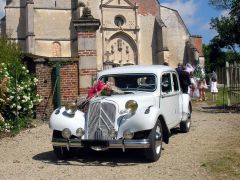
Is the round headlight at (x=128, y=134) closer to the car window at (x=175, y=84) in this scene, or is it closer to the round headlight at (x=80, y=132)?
the round headlight at (x=80, y=132)

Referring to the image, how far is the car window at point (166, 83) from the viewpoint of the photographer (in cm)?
920

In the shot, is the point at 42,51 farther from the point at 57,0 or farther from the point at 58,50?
the point at 57,0

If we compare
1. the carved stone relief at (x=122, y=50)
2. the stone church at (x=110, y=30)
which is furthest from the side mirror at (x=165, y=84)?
the carved stone relief at (x=122, y=50)

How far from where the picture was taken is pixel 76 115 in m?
8.07

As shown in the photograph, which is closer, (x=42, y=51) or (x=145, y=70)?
(x=145, y=70)

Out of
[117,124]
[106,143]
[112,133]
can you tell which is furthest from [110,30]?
[106,143]

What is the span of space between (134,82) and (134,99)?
1.15 metres

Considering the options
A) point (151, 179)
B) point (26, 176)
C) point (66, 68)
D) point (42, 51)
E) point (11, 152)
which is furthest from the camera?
point (42, 51)

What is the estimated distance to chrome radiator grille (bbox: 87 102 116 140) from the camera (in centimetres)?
765

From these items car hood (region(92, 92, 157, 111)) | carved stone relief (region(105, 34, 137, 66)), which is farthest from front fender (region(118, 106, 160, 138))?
carved stone relief (region(105, 34, 137, 66))

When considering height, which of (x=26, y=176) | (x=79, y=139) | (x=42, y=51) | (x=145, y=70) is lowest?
(x=26, y=176)

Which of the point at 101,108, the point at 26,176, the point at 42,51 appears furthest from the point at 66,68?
the point at 42,51

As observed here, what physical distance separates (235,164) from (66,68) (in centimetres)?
864

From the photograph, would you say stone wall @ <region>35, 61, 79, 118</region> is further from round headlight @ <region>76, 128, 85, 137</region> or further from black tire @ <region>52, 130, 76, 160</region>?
round headlight @ <region>76, 128, 85, 137</region>
